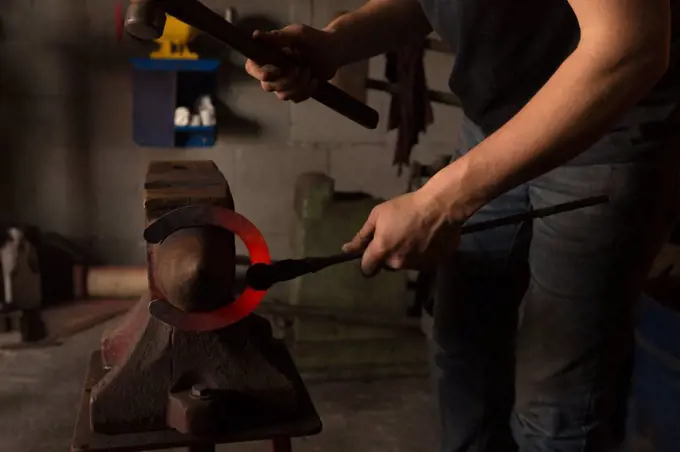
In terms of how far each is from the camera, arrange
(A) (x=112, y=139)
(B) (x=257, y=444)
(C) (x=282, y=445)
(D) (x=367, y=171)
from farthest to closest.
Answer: (D) (x=367, y=171) → (A) (x=112, y=139) → (B) (x=257, y=444) → (C) (x=282, y=445)

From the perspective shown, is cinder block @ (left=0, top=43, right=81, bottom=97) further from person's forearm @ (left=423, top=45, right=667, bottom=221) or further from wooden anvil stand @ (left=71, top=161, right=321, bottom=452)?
person's forearm @ (left=423, top=45, right=667, bottom=221)

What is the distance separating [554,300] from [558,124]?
0.31 meters

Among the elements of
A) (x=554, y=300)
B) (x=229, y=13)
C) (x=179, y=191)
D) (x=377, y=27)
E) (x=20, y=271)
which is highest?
(x=229, y=13)

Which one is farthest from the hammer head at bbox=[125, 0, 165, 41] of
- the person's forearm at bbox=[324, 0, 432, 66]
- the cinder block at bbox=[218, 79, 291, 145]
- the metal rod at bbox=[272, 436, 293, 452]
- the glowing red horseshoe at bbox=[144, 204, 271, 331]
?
the cinder block at bbox=[218, 79, 291, 145]

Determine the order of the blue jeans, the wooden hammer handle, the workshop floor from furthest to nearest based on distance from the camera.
A: the workshop floor, the blue jeans, the wooden hammer handle

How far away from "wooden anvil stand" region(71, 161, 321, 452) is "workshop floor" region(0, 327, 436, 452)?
78 centimetres

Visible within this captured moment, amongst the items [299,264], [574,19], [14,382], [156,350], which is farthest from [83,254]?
[574,19]

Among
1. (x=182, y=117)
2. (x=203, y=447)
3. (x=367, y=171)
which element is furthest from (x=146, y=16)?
(x=367, y=171)

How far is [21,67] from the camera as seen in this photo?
2322 millimetres

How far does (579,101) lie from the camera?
78cm

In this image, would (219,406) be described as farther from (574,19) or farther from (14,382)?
(14,382)

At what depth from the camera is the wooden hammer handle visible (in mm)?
857

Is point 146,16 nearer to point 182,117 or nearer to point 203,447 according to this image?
point 203,447

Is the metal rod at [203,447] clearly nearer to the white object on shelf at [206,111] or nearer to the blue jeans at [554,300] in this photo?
the blue jeans at [554,300]
